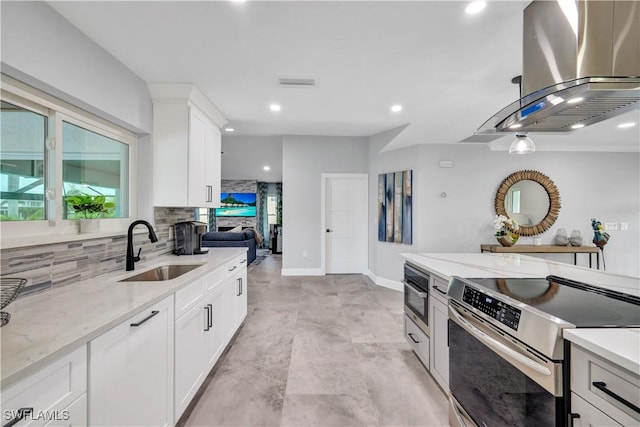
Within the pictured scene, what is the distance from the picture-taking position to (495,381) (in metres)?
1.26

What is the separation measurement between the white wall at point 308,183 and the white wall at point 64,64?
2.99m

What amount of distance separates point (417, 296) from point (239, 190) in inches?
320

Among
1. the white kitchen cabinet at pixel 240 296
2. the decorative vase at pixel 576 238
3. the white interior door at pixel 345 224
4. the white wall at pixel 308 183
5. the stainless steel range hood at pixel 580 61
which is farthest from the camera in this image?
the white interior door at pixel 345 224

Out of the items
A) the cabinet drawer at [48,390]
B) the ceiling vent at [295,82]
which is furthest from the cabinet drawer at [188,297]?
the ceiling vent at [295,82]

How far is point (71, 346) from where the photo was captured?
87 centimetres

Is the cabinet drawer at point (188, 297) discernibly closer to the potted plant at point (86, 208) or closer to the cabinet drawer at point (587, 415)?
the potted plant at point (86, 208)

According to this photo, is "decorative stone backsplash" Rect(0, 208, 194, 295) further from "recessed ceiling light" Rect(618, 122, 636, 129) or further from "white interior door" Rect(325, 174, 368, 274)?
"recessed ceiling light" Rect(618, 122, 636, 129)

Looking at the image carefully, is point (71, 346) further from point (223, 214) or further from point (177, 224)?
point (223, 214)

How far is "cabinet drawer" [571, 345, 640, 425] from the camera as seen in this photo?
74cm

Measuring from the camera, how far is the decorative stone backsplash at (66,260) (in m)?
1.37

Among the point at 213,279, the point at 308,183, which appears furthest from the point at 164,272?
the point at 308,183

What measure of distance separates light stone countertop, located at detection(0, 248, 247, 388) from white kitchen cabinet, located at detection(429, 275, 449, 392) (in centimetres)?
168

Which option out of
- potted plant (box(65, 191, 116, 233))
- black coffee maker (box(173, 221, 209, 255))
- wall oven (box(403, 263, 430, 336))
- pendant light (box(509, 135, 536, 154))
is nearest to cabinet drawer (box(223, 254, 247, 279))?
black coffee maker (box(173, 221, 209, 255))

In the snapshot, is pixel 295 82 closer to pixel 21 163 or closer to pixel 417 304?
pixel 21 163
